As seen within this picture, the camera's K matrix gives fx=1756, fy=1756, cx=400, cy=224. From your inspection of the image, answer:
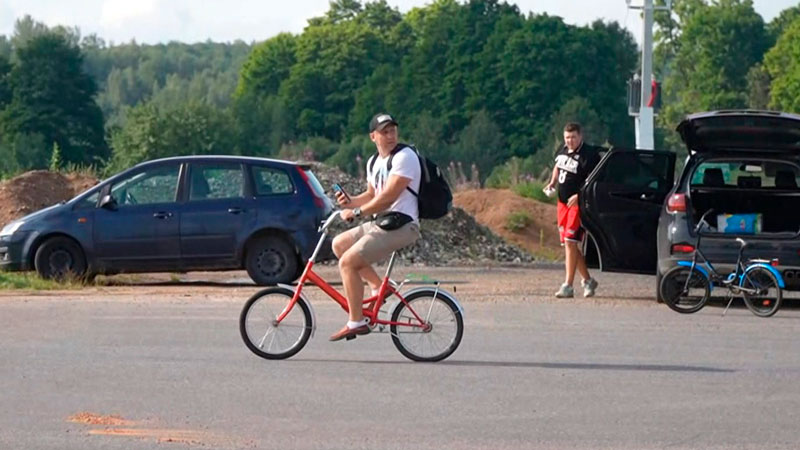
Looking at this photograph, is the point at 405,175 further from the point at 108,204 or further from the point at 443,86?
the point at 443,86

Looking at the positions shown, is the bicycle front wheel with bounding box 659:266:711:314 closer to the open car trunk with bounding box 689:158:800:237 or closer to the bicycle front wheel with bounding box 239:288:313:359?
the open car trunk with bounding box 689:158:800:237

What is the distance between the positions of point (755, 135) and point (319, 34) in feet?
396

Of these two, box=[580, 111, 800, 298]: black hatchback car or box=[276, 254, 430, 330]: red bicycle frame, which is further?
box=[580, 111, 800, 298]: black hatchback car

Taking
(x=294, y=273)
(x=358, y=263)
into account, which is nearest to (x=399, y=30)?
(x=294, y=273)

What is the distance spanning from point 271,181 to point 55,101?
3218 inches

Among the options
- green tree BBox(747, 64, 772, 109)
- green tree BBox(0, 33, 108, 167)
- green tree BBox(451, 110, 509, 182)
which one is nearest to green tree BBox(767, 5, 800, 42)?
green tree BBox(747, 64, 772, 109)

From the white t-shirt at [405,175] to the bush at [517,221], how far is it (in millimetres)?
23404

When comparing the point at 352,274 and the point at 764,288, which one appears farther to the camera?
the point at 764,288

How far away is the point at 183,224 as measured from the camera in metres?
21.1

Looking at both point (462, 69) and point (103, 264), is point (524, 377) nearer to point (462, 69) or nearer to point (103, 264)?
point (103, 264)

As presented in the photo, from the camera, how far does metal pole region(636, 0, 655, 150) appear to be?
108 feet

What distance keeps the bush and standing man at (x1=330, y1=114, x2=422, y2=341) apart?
76.8 ft

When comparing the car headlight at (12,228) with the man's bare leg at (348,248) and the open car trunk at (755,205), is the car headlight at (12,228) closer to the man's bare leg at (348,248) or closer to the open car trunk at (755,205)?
the open car trunk at (755,205)

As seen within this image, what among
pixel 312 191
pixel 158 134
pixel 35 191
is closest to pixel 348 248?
pixel 312 191
